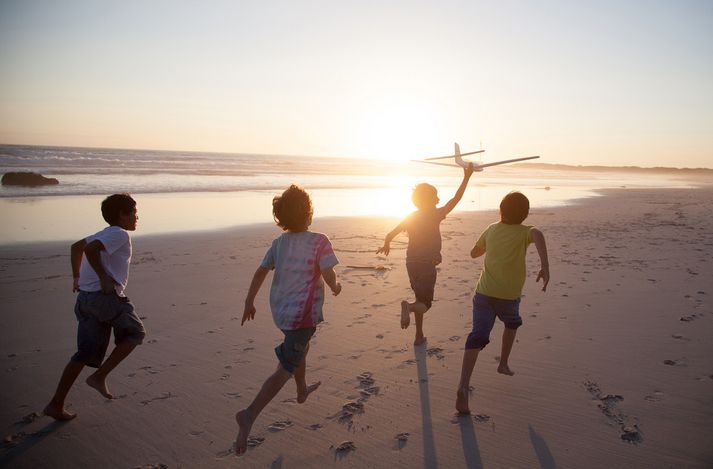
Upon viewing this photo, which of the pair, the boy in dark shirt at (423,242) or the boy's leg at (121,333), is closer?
the boy's leg at (121,333)

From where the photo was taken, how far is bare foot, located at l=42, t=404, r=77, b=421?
11.2 ft

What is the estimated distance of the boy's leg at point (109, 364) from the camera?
3.50m

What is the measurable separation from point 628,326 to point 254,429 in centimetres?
458

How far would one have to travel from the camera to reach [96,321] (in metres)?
3.39

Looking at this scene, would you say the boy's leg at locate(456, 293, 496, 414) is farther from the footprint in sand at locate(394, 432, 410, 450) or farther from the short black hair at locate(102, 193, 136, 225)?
the short black hair at locate(102, 193, 136, 225)

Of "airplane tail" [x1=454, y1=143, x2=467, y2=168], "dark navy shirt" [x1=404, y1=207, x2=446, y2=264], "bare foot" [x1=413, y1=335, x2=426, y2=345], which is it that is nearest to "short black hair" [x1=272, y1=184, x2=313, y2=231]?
"dark navy shirt" [x1=404, y1=207, x2=446, y2=264]

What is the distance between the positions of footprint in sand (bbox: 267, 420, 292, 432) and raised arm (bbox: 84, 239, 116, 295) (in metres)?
1.58

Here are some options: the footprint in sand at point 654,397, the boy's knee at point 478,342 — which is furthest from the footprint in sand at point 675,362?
the boy's knee at point 478,342

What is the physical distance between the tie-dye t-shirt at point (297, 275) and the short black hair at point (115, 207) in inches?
50.9

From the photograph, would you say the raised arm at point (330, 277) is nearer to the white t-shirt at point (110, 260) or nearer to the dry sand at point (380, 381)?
the dry sand at point (380, 381)

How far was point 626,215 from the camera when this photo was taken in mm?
18125

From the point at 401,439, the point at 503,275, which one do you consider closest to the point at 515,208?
the point at 503,275

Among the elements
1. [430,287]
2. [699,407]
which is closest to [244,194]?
[430,287]

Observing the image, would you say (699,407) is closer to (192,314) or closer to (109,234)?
(109,234)
